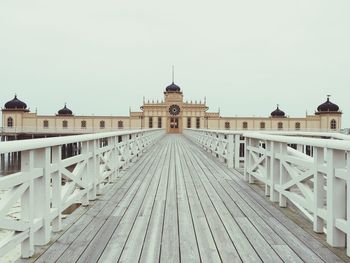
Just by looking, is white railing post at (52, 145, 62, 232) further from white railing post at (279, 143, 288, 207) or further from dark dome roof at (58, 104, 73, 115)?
dark dome roof at (58, 104, 73, 115)

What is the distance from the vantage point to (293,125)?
67062 millimetres

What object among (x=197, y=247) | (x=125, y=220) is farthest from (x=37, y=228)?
(x=197, y=247)

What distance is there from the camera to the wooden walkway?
125 inches

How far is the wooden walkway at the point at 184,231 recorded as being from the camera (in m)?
3.18

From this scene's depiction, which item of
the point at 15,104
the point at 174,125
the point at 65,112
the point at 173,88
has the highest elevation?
the point at 173,88

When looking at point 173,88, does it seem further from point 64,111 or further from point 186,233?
point 186,233

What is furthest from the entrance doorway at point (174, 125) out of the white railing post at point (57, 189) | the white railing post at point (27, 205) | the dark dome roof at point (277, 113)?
the white railing post at point (27, 205)

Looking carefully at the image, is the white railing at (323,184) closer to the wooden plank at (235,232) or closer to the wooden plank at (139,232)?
the wooden plank at (235,232)

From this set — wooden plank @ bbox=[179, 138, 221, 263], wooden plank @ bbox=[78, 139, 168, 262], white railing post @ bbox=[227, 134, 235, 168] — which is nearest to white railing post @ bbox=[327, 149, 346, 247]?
wooden plank @ bbox=[179, 138, 221, 263]

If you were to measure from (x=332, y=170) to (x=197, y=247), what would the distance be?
1.66 m

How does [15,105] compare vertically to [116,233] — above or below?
above

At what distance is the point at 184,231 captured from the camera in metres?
3.88

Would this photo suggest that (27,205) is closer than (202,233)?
Yes

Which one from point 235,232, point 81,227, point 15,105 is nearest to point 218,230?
point 235,232
